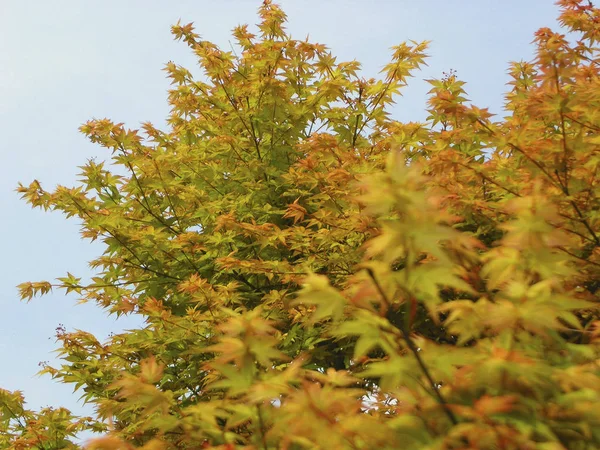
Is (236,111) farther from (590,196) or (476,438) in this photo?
(476,438)

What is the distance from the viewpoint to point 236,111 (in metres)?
7.76

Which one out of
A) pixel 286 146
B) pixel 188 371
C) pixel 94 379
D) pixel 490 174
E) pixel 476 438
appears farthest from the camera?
pixel 286 146

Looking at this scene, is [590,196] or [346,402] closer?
[346,402]

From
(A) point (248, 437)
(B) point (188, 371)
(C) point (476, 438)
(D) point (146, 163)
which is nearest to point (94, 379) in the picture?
(B) point (188, 371)

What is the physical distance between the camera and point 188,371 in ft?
22.3

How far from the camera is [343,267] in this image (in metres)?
6.03

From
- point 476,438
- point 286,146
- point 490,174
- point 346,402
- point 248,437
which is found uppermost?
point 286,146

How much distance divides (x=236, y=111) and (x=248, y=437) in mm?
4520

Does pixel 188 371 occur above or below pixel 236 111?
below

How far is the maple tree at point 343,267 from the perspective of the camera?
2.10 metres

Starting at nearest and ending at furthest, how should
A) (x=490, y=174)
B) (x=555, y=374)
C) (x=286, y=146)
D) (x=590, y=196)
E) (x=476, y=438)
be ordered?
1. (x=476, y=438)
2. (x=555, y=374)
3. (x=590, y=196)
4. (x=490, y=174)
5. (x=286, y=146)

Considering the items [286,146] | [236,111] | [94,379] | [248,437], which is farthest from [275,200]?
[248,437]

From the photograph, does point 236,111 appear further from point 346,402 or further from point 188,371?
point 346,402

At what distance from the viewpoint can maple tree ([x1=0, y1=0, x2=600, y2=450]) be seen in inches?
82.7
